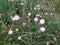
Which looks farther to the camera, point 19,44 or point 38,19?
point 38,19

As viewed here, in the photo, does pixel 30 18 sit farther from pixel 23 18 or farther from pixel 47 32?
pixel 47 32

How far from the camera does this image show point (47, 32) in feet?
7.68

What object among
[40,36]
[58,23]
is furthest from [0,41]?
[58,23]

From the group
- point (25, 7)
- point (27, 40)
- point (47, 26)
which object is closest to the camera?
point (27, 40)

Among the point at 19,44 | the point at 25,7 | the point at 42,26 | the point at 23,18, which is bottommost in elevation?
the point at 19,44

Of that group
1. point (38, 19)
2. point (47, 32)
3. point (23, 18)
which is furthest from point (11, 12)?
point (47, 32)

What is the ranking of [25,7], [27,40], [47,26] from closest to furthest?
[27,40] → [47,26] → [25,7]

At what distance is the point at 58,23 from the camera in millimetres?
2434

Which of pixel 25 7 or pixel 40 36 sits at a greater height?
pixel 25 7

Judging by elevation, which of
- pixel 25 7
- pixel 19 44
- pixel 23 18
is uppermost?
pixel 25 7

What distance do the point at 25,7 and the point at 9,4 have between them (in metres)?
0.21

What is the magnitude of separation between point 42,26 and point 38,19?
0.10m

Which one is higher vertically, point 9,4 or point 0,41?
point 9,4

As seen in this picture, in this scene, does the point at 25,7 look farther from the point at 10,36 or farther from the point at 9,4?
the point at 10,36
